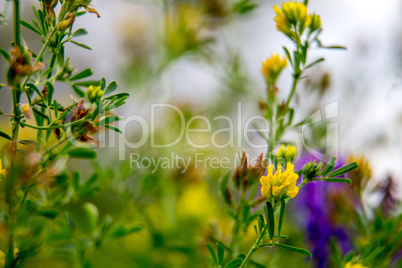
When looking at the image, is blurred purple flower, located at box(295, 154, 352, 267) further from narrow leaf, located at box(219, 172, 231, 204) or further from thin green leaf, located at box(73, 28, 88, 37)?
thin green leaf, located at box(73, 28, 88, 37)

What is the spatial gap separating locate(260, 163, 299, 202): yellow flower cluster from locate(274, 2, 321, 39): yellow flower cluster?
0.60ft

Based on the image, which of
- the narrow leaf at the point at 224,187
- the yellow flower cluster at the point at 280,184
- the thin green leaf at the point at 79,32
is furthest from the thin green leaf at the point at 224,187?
the thin green leaf at the point at 79,32

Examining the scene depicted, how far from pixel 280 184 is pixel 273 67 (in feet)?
0.70

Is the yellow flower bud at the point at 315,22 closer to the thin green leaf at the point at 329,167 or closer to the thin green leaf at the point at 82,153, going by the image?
the thin green leaf at the point at 329,167

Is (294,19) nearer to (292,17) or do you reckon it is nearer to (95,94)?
(292,17)

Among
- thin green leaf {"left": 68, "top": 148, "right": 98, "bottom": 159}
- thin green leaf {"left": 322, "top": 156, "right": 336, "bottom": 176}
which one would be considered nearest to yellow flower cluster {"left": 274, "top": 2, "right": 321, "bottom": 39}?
thin green leaf {"left": 322, "top": 156, "right": 336, "bottom": 176}

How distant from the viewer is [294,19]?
0.50 meters

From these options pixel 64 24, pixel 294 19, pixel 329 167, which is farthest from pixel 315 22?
pixel 64 24

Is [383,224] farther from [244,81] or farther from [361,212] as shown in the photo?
[244,81]

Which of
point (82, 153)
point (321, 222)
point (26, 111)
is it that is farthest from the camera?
point (321, 222)

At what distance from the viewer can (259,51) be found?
2.13 m

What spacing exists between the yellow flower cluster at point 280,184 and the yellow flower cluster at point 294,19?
0.18 metres

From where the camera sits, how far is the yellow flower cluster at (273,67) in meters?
0.57

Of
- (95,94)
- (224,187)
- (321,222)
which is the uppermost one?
(95,94)
